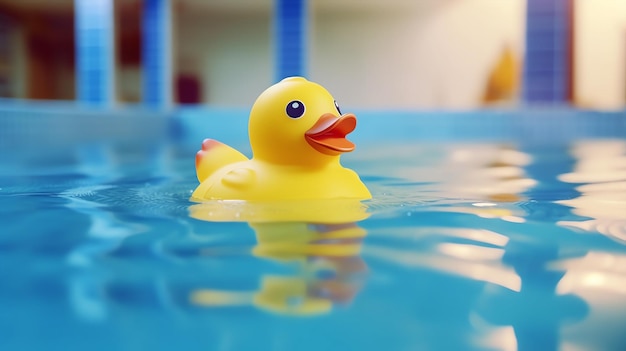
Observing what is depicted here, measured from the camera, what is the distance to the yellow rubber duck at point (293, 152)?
1.90 meters

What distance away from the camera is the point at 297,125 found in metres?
1.95

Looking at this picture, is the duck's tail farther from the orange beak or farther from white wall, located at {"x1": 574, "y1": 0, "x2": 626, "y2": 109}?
white wall, located at {"x1": 574, "y1": 0, "x2": 626, "y2": 109}

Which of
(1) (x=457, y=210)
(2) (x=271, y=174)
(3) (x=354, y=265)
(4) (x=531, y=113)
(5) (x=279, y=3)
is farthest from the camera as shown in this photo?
(5) (x=279, y=3)

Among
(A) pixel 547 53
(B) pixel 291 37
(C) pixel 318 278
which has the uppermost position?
(B) pixel 291 37

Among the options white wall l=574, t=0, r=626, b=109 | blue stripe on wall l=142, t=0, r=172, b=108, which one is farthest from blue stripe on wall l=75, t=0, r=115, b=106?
white wall l=574, t=0, r=626, b=109

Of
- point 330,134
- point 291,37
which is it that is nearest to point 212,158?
point 330,134

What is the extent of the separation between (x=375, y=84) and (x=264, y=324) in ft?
52.0

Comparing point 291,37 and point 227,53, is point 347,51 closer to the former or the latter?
point 227,53

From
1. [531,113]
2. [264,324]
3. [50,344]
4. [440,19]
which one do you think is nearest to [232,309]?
[264,324]

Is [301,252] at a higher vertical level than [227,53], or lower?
lower

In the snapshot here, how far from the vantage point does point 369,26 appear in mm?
16266

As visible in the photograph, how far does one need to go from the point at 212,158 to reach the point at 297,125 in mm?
421

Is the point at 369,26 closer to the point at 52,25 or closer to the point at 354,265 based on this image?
the point at 52,25

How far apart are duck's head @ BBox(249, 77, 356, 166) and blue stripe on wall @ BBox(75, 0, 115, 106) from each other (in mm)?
9444
